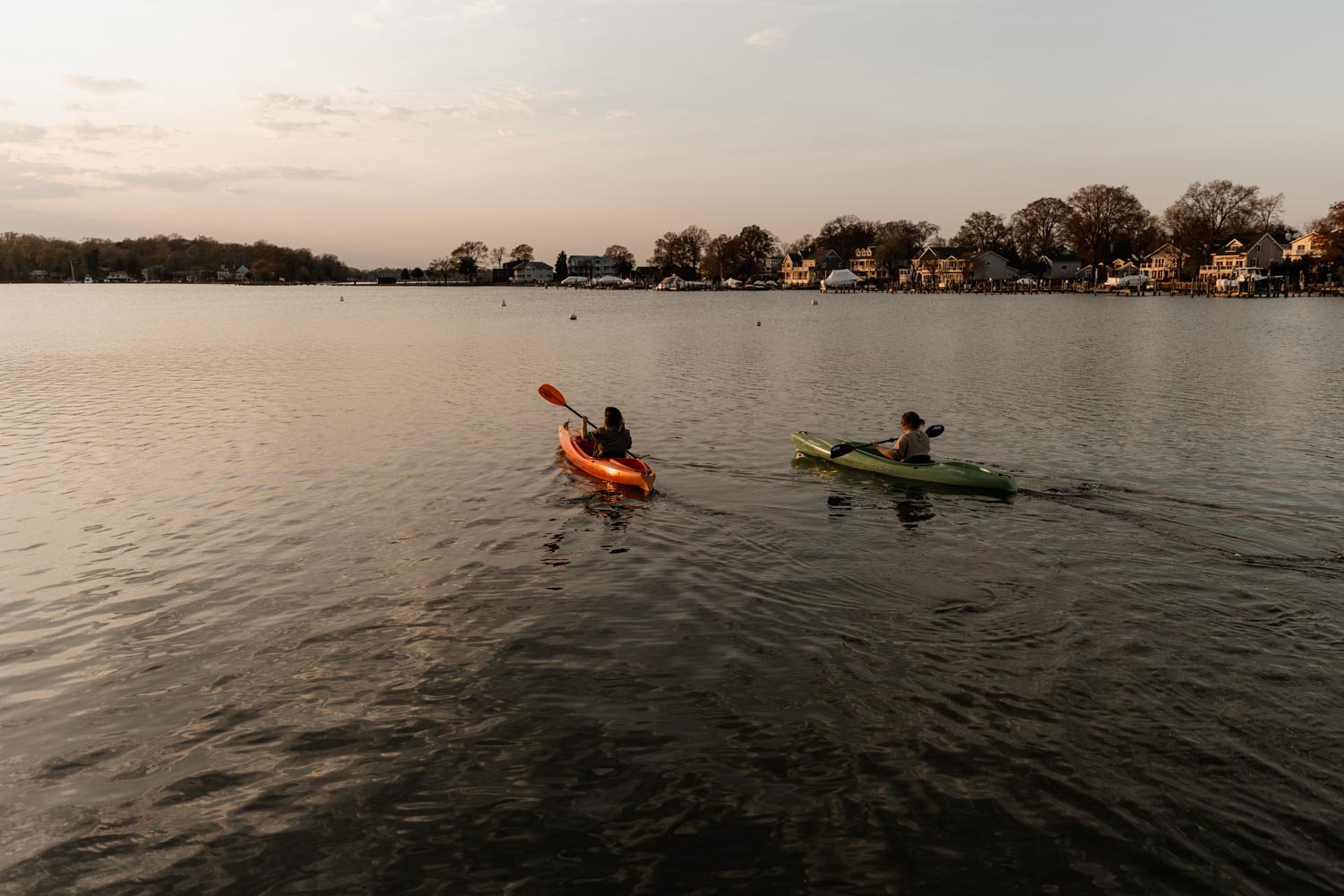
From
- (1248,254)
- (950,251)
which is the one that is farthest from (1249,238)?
(950,251)

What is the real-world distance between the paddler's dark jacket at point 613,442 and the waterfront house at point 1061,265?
7606 inches

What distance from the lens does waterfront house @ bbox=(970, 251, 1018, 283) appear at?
184250mm

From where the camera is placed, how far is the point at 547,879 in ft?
21.0

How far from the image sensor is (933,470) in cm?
1795

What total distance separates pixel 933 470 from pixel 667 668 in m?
10.3

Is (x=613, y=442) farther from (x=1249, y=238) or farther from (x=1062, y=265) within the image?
(x=1062, y=265)

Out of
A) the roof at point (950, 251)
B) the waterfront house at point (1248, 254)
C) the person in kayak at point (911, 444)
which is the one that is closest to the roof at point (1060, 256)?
the roof at point (950, 251)

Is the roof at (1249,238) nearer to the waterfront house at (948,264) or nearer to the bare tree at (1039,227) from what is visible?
the bare tree at (1039,227)

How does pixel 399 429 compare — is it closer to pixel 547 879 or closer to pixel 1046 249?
pixel 547 879

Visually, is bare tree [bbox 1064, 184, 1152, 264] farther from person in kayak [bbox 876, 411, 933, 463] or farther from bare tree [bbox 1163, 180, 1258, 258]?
person in kayak [bbox 876, 411, 933, 463]

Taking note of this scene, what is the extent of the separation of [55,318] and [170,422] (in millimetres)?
80835

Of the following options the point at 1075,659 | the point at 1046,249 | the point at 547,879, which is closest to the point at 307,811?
the point at 547,879

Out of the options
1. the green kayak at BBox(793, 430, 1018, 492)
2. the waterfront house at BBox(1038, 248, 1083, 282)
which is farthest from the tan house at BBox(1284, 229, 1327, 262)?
the green kayak at BBox(793, 430, 1018, 492)

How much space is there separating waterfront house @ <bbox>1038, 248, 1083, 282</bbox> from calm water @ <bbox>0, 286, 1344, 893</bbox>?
7127 inches
